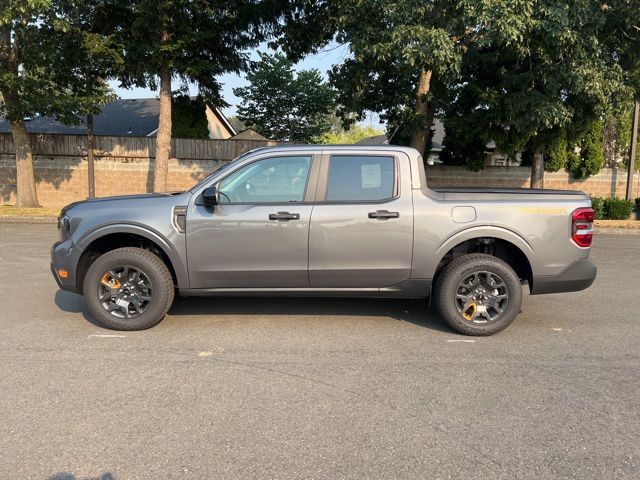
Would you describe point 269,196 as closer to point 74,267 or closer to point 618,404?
point 74,267

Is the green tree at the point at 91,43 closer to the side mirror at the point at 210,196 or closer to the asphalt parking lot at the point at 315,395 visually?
the asphalt parking lot at the point at 315,395

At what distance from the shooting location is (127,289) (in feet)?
15.9

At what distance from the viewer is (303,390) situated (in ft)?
11.9

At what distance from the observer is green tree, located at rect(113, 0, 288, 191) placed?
1504 cm

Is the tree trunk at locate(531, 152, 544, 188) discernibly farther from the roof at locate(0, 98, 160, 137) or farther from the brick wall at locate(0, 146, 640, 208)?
the roof at locate(0, 98, 160, 137)

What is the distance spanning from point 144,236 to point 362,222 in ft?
6.92

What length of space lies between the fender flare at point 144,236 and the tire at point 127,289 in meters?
0.13

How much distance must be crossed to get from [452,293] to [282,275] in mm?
1666

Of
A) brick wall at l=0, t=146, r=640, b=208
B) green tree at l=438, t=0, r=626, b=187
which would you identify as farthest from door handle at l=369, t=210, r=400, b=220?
brick wall at l=0, t=146, r=640, b=208

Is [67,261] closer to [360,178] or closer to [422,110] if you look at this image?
[360,178]

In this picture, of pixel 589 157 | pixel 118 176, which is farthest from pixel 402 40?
pixel 118 176

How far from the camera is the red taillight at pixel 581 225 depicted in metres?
4.74

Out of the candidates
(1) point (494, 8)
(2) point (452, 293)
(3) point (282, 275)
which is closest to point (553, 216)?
(2) point (452, 293)

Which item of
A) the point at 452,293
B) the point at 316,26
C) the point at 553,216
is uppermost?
the point at 316,26
